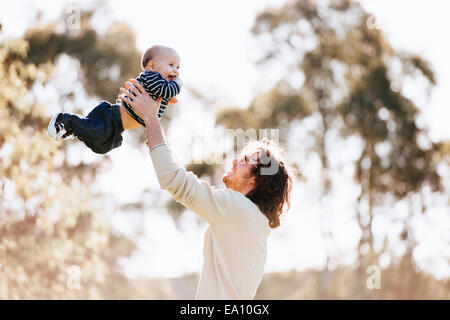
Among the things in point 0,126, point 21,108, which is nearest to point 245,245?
point 0,126

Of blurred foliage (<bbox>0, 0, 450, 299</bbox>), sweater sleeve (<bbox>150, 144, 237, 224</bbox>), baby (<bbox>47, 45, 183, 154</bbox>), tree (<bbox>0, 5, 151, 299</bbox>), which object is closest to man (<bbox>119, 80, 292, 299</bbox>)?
sweater sleeve (<bbox>150, 144, 237, 224</bbox>)

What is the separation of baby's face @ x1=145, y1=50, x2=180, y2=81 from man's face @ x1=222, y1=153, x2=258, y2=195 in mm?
627

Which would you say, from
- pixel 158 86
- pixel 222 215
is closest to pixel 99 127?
pixel 158 86

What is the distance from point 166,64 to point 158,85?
200 millimetres

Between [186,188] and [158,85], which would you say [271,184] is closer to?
[186,188]

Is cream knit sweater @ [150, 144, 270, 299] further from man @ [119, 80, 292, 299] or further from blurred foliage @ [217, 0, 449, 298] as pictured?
blurred foliage @ [217, 0, 449, 298]

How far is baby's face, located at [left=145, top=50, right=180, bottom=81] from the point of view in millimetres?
3416

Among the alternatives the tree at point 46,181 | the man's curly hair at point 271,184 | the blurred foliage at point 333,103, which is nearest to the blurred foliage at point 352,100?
the blurred foliage at point 333,103

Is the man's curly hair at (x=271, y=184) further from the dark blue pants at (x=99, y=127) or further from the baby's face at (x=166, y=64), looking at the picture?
the dark blue pants at (x=99, y=127)

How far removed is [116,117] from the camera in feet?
11.5

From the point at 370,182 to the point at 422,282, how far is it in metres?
3.03

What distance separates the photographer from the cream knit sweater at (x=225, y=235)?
289 centimetres

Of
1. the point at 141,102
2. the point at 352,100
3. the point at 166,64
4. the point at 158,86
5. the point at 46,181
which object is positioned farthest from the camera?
the point at 352,100

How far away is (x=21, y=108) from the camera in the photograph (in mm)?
9406
